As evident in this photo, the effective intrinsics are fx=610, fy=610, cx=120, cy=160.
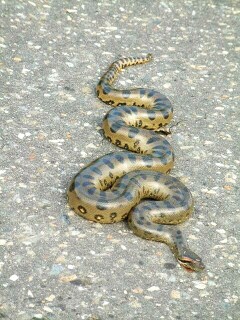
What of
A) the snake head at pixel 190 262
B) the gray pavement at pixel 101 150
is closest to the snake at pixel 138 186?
the snake head at pixel 190 262

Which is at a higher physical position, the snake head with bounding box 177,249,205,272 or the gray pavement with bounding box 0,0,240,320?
the snake head with bounding box 177,249,205,272

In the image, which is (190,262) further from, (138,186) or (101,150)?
(101,150)

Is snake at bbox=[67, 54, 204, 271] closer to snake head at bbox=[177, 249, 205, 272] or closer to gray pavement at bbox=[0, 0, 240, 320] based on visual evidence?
snake head at bbox=[177, 249, 205, 272]

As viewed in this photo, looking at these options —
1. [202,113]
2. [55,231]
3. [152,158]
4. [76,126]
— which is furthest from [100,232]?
[202,113]

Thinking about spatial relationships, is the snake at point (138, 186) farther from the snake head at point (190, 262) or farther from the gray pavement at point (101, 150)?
the gray pavement at point (101, 150)

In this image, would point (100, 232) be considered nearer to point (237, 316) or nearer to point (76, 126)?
point (237, 316)

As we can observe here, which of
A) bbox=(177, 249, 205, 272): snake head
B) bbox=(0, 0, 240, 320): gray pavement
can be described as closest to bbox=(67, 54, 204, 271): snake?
bbox=(177, 249, 205, 272): snake head

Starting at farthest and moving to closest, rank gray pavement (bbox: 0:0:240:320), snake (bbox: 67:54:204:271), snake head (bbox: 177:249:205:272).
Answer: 1. snake (bbox: 67:54:204:271)
2. snake head (bbox: 177:249:205:272)
3. gray pavement (bbox: 0:0:240:320)

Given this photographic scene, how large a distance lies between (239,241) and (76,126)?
8.84ft

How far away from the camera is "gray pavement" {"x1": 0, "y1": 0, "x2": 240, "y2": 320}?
5434 mm

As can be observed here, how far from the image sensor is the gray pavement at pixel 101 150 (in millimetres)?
5434

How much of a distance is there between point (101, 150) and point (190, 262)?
218 centimetres

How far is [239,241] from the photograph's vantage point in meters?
6.33

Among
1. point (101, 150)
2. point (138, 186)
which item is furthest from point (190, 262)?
point (101, 150)
